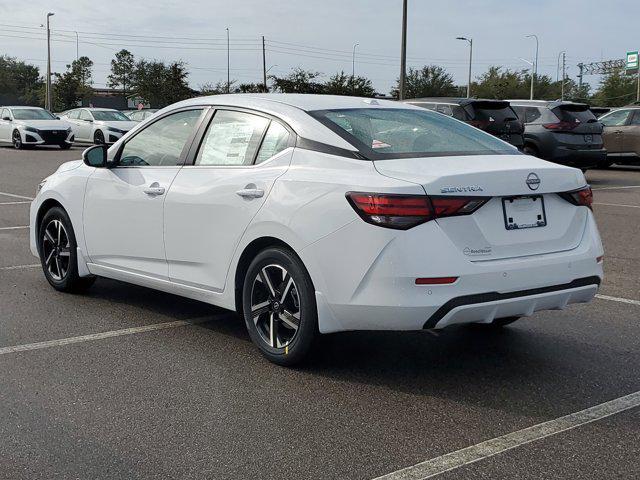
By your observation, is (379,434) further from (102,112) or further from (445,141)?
(102,112)

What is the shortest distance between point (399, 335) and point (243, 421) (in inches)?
72.9

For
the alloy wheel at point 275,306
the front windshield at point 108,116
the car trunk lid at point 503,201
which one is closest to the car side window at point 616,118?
the front windshield at point 108,116

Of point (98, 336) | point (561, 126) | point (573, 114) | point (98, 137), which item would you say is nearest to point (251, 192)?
point (98, 336)

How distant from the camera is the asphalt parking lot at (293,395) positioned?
3.60 metres

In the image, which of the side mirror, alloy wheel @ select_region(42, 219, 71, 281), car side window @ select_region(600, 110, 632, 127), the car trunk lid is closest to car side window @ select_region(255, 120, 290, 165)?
the car trunk lid

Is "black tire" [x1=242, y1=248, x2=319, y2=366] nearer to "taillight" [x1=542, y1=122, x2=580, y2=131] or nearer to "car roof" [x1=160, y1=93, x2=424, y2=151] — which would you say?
"car roof" [x1=160, y1=93, x2=424, y2=151]

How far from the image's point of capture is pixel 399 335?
566 cm

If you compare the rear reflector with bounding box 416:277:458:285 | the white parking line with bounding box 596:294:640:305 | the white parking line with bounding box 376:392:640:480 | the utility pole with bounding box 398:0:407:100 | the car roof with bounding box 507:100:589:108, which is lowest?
the white parking line with bounding box 376:392:640:480

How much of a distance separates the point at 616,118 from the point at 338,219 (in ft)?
64.6

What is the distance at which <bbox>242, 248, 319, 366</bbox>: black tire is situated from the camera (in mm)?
4641

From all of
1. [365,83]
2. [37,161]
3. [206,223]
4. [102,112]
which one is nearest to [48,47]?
[365,83]

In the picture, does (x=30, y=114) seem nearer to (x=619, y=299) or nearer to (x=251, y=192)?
(x=619, y=299)

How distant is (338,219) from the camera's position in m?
4.41

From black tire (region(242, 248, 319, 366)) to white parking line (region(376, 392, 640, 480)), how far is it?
125 centimetres
